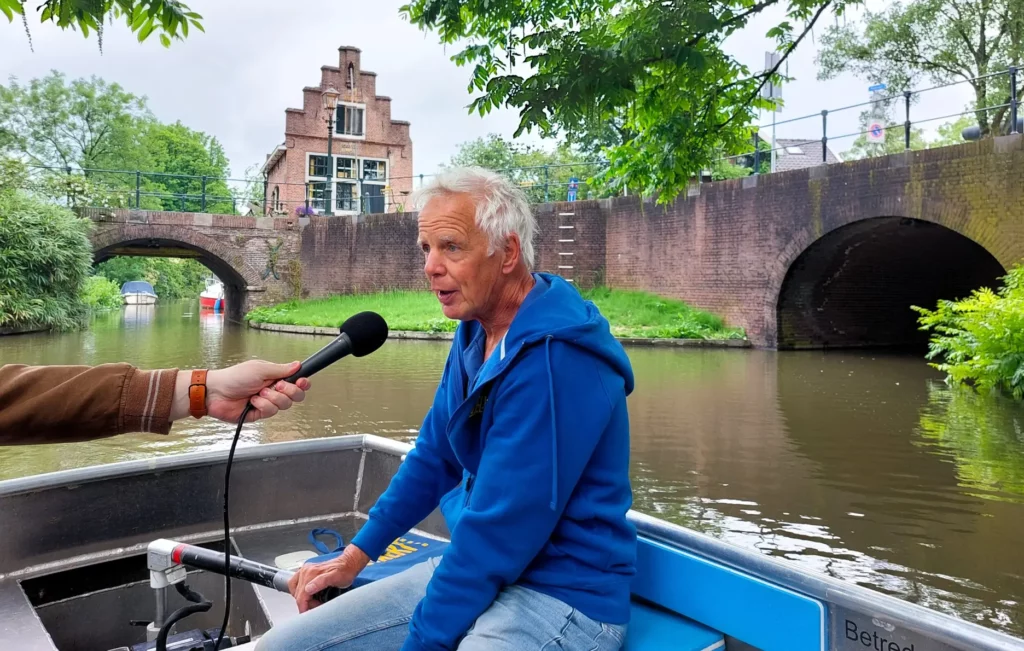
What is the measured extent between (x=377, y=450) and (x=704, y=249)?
14.8m

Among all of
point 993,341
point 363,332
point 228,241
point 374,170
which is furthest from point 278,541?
point 374,170

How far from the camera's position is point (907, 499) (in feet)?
16.7

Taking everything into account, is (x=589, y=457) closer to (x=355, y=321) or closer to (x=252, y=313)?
(x=355, y=321)

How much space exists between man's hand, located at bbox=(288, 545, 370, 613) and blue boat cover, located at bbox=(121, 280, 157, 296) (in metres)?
51.8

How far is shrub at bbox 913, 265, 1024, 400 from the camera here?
8.55 meters

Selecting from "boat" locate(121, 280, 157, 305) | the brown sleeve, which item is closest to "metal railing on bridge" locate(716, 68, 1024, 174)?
the brown sleeve

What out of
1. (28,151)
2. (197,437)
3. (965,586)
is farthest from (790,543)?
(28,151)

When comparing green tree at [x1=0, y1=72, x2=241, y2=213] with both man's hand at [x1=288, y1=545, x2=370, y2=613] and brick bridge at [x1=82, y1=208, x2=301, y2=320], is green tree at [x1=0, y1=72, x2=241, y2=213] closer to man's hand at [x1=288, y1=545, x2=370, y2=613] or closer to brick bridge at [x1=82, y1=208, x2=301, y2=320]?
brick bridge at [x1=82, y1=208, x2=301, y2=320]

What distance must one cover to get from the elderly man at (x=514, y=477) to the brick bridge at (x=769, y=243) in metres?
11.8

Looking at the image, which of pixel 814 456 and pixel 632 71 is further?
pixel 814 456

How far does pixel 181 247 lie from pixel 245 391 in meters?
24.4

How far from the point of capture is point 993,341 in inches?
348

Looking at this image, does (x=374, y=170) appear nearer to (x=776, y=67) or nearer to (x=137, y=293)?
(x=137, y=293)

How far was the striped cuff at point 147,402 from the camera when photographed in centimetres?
153
